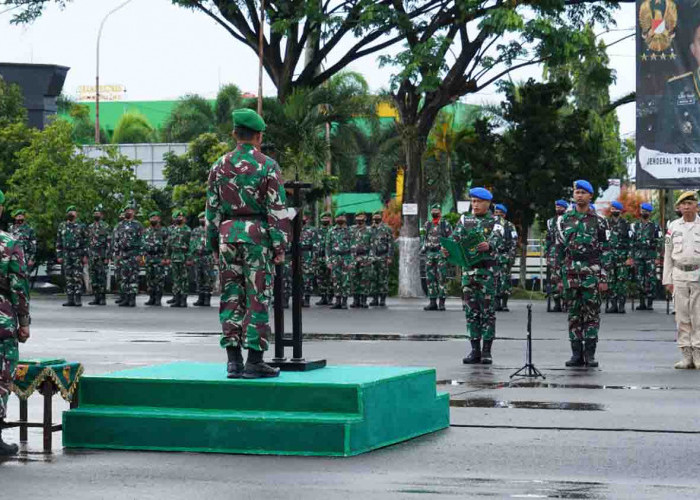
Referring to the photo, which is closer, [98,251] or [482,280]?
[482,280]

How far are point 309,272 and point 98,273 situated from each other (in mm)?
4901

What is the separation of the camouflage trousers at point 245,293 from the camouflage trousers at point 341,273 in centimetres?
2037

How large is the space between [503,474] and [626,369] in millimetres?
7243

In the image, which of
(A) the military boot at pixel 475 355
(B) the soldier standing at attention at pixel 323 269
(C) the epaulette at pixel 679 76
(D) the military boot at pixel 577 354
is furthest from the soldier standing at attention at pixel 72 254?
(D) the military boot at pixel 577 354

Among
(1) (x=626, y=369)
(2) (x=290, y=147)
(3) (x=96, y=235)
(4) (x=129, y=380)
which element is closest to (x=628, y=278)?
(2) (x=290, y=147)

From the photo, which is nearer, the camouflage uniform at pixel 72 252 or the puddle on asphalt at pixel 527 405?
the puddle on asphalt at pixel 527 405

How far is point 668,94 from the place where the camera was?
1160 inches

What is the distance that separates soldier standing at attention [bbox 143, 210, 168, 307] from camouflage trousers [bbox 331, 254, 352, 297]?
398cm

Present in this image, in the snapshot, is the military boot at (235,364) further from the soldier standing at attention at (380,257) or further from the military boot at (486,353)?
the soldier standing at attention at (380,257)

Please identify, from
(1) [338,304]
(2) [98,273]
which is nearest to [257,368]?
(1) [338,304]

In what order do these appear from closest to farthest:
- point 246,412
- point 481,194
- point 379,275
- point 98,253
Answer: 1. point 246,412
2. point 481,194
3. point 379,275
4. point 98,253

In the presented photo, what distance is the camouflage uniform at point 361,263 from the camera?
31.0 meters

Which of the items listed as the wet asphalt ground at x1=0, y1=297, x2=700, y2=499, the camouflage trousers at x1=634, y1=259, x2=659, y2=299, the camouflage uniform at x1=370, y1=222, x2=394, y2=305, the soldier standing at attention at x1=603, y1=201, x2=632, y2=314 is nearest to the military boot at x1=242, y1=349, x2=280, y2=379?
the wet asphalt ground at x1=0, y1=297, x2=700, y2=499

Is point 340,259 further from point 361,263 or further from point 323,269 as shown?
point 323,269
